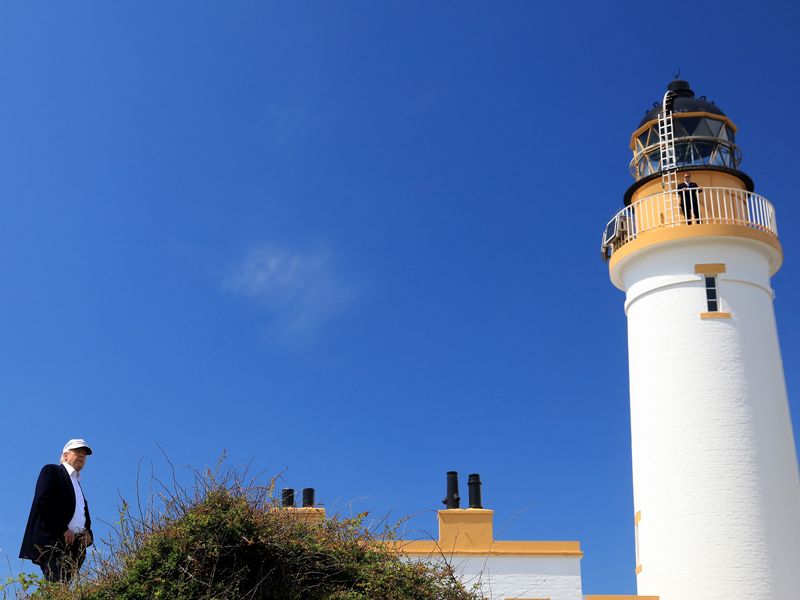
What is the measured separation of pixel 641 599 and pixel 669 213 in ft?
24.3

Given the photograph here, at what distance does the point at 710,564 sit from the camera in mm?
17312

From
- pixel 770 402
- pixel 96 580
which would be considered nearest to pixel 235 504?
pixel 96 580

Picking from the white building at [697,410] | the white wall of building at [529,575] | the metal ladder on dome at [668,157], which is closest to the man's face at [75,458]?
the white building at [697,410]

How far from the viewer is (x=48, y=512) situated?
340 inches

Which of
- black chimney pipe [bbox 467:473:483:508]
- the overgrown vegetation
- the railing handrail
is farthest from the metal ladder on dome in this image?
the overgrown vegetation

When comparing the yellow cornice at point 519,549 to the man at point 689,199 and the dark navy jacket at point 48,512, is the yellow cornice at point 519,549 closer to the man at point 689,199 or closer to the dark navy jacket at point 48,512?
the man at point 689,199

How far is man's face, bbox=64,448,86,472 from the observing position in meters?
9.05

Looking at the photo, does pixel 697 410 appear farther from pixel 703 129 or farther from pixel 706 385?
pixel 703 129

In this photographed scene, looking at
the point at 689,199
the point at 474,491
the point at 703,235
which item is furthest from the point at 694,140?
the point at 474,491

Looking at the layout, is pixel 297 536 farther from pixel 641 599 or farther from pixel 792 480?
pixel 792 480

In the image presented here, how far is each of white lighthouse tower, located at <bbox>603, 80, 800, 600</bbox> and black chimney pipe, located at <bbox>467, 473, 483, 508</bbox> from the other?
4098 millimetres

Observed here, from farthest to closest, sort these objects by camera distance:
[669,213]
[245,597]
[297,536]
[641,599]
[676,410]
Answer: [669,213] → [676,410] → [641,599] → [297,536] → [245,597]

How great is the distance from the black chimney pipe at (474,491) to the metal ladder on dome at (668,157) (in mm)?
6878

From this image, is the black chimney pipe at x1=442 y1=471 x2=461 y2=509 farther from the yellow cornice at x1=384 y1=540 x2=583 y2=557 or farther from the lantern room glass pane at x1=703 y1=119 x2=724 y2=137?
the lantern room glass pane at x1=703 y1=119 x2=724 y2=137
